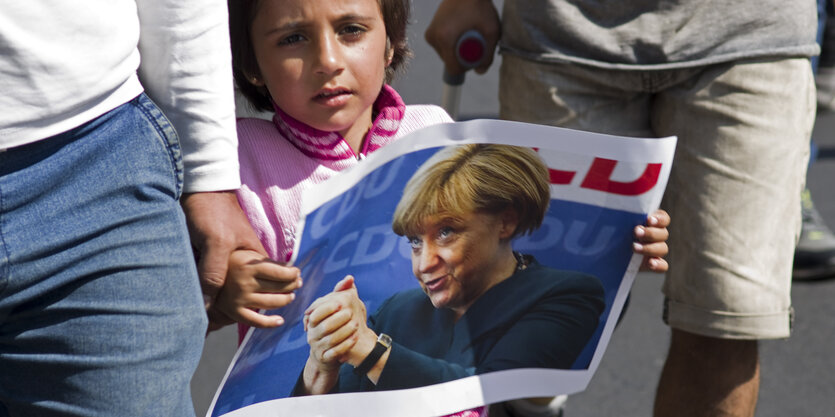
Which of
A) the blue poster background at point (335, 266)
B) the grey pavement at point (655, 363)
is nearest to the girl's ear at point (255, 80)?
the blue poster background at point (335, 266)

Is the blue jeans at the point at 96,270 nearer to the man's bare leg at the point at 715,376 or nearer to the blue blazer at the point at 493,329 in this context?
the blue blazer at the point at 493,329

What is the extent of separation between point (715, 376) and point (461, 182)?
1.01 meters

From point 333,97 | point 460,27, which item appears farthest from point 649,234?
point 460,27

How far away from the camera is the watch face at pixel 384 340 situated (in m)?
1.42

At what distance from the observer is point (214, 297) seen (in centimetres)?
140

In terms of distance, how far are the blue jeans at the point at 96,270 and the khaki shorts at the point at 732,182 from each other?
117 centimetres

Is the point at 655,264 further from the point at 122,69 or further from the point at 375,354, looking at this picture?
the point at 122,69

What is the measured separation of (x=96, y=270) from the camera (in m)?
1.21

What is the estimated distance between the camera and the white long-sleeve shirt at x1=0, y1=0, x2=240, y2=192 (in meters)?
1.13

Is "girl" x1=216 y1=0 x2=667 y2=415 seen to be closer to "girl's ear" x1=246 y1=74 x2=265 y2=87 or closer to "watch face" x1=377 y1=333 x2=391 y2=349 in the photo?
"girl's ear" x1=246 y1=74 x2=265 y2=87

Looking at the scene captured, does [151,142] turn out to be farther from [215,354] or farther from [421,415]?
[215,354]

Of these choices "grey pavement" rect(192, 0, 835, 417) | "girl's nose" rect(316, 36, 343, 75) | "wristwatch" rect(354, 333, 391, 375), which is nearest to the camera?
"wristwatch" rect(354, 333, 391, 375)

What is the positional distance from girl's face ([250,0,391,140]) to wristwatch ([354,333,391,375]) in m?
0.39

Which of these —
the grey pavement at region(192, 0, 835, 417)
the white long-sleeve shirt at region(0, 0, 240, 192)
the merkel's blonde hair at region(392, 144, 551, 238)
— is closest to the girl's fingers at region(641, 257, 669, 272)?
the merkel's blonde hair at region(392, 144, 551, 238)
